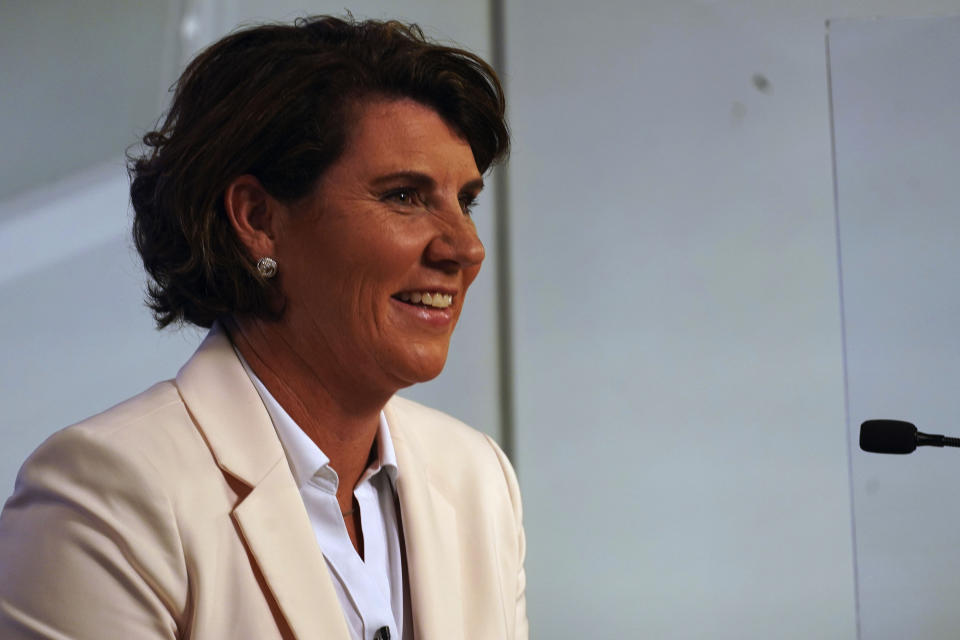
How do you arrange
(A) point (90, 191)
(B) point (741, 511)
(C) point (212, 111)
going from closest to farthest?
(C) point (212, 111) → (A) point (90, 191) → (B) point (741, 511)

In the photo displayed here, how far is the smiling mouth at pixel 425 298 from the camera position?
4.55 feet

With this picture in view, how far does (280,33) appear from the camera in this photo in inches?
55.5

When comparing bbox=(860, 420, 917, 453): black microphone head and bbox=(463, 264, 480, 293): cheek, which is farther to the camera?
bbox=(463, 264, 480, 293): cheek

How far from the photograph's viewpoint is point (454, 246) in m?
1.39

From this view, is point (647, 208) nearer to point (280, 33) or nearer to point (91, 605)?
point (280, 33)

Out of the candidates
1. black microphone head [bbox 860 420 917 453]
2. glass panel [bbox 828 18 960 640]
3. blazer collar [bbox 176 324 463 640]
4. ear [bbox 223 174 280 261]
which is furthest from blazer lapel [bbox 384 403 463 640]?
glass panel [bbox 828 18 960 640]

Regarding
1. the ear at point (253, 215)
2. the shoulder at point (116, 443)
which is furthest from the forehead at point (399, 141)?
the shoulder at point (116, 443)

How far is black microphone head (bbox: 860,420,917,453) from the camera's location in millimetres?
1346

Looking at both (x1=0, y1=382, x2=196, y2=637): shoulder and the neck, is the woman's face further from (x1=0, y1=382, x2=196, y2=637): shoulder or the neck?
(x1=0, y1=382, x2=196, y2=637): shoulder

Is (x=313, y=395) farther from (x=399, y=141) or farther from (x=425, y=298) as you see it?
(x=399, y=141)

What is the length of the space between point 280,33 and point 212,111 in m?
0.16

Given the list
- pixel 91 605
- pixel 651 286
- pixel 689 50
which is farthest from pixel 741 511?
pixel 91 605

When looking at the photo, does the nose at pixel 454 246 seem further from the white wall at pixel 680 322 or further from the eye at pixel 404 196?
the white wall at pixel 680 322

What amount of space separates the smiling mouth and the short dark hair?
19 cm
